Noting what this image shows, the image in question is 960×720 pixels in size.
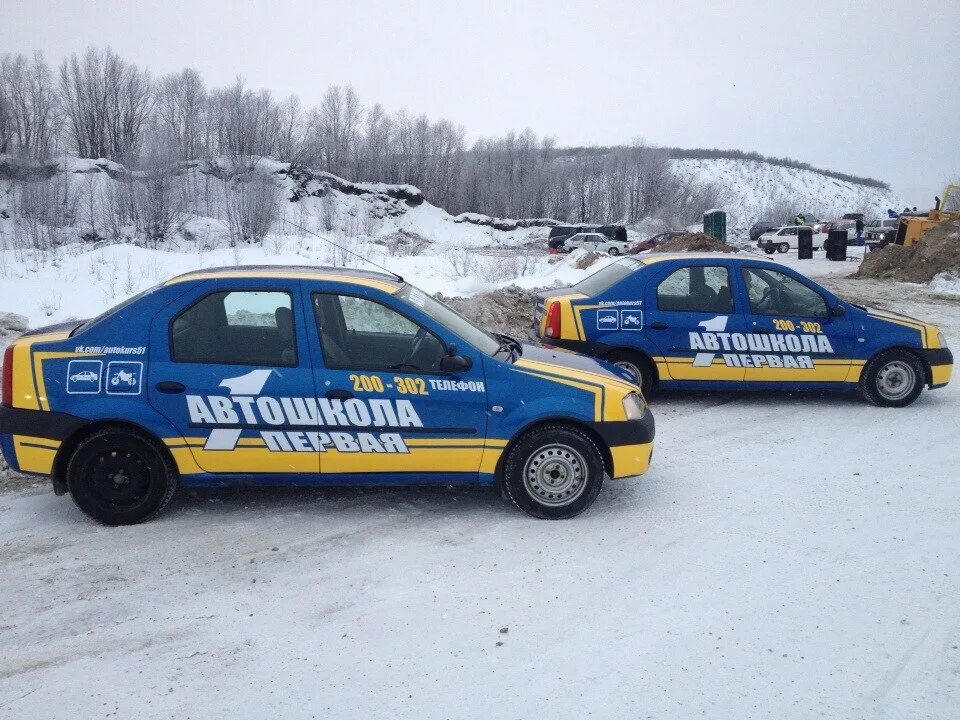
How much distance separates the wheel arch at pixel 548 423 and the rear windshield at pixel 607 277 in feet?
10.6

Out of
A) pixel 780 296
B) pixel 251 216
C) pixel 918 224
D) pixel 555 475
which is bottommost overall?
pixel 555 475

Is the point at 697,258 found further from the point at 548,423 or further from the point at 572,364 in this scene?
the point at 548,423

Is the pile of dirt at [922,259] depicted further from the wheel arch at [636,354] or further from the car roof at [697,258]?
the wheel arch at [636,354]

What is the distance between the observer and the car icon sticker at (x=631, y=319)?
8.20 metres

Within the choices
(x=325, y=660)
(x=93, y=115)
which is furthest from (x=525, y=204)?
(x=325, y=660)

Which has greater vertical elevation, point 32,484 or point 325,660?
point 32,484

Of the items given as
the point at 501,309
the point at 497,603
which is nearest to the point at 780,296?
the point at 501,309

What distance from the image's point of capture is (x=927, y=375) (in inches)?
330

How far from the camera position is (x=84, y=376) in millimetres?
5016

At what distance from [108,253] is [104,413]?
15.1m

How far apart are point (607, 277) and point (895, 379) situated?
125 inches

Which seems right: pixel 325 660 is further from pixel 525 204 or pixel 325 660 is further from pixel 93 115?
pixel 525 204

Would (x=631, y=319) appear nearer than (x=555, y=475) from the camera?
No

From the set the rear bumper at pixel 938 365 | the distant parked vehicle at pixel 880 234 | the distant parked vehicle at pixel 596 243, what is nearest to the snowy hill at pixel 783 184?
the distant parked vehicle at pixel 880 234
